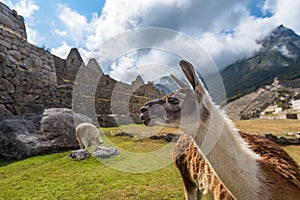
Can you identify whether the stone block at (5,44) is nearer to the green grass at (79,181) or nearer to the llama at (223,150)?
the green grass at (79,181)

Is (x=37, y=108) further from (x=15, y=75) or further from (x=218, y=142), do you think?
(x=218, y=142)

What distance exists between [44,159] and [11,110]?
4469mm

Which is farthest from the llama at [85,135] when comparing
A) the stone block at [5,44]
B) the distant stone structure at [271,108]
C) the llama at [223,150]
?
the distant stone structure at [271,108]

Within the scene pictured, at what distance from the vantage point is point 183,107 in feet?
9.02

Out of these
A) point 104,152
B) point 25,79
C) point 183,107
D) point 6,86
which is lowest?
point 104,152

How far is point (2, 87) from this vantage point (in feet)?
36.1

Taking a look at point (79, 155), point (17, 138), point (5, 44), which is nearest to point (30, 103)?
point (17, 138)

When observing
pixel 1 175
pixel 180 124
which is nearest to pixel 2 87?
pixel 1 175

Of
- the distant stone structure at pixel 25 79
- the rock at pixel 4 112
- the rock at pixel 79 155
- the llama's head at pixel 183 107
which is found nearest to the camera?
the llama's head at pixel 183 107

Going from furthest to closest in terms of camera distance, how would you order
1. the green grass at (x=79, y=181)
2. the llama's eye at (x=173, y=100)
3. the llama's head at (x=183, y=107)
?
the green grass at (x=79, y=181) < the llama's eye at (x=173, y=100) < the llama's head at (x=183, y=107)

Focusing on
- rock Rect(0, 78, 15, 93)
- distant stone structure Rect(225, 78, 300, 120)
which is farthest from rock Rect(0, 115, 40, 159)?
distant stone structure Rect(225, 78, 300, 120)

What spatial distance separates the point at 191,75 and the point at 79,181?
515cm

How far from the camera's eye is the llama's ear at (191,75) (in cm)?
238

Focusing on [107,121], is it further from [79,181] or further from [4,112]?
[79,181]
